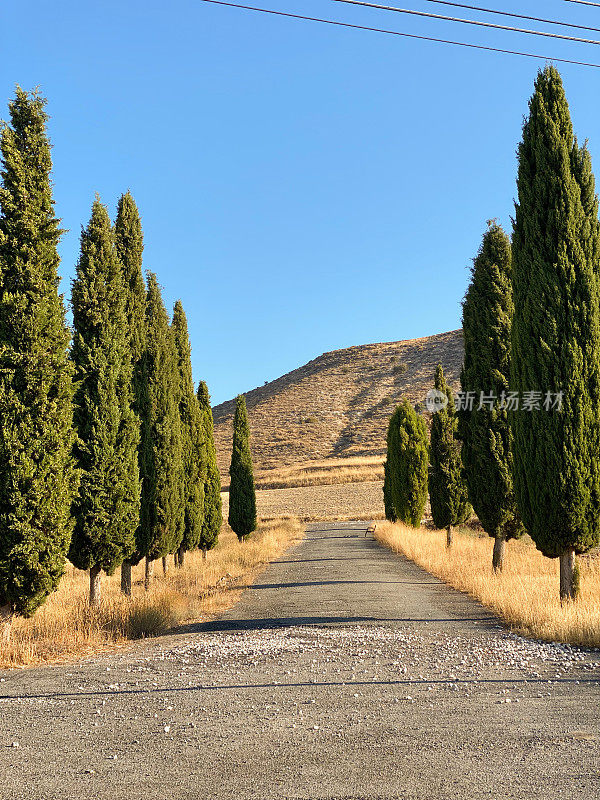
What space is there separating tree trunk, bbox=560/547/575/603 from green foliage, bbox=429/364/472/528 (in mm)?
12626

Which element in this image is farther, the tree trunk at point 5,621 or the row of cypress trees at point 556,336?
the row of cypress trees at point 556,336

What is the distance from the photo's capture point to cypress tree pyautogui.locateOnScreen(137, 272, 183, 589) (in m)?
14.5

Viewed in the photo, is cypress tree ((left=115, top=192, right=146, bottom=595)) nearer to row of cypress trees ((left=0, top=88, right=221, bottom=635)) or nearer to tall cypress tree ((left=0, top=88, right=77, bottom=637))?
row of cypress trees ((left=0, top=88, right=221, bottom=635))

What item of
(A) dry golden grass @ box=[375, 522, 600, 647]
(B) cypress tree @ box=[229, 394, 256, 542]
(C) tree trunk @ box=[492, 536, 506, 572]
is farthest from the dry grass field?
(C) tree trunk @ box=[492, 536, 506, 572]

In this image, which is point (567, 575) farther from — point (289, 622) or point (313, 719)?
point (313, 719)

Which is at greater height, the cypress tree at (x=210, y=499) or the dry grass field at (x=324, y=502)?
the cypress tree at (x=210, y=499)

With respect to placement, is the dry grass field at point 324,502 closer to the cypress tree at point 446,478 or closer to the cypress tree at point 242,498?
the cypress tree at point 242,498

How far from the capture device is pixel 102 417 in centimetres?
1125

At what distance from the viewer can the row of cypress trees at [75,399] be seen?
27.6 feet

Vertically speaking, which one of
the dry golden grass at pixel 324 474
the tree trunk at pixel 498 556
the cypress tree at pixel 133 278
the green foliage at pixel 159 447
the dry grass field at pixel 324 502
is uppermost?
the cypress tree at pixel 133 278

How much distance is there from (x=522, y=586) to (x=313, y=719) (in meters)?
7.70

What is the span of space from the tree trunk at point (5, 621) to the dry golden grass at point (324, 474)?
177ft

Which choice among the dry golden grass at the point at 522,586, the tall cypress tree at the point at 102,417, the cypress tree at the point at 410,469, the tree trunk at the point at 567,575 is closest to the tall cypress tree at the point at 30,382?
the tall cypress tree at the point at 102,417

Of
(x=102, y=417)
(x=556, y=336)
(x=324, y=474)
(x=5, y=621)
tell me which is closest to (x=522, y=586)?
(x=556, y=336)
